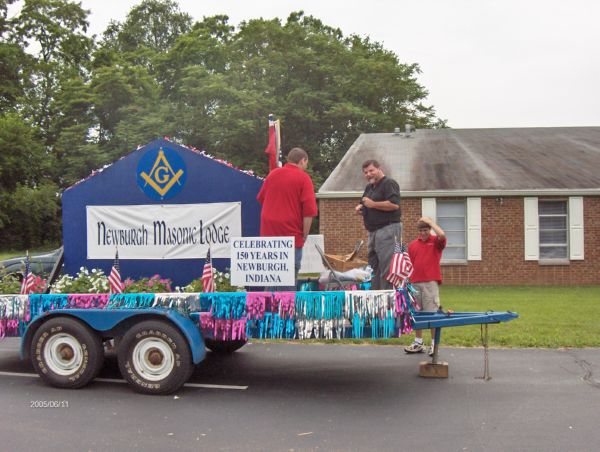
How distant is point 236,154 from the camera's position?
29.9 meters

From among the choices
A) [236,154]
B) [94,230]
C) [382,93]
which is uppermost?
[382,93]

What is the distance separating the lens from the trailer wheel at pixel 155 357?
6.07 meters

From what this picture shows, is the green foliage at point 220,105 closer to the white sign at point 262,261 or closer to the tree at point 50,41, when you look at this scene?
the tree at point 50,41

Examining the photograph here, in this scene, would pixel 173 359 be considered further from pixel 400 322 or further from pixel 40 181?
pixel 40 181

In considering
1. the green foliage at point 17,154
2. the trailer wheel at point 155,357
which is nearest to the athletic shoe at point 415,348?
the trailer wheel at point 155,357

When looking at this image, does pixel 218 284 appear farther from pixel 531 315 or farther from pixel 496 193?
pixel 496 193

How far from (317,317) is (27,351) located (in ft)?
9.91

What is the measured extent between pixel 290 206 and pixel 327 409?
79.4 inches

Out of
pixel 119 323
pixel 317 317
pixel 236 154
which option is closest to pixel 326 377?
pixel 317 317

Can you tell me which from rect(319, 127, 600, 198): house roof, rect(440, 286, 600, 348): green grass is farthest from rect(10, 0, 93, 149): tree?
rect(440, 286, 600, 348): green grass

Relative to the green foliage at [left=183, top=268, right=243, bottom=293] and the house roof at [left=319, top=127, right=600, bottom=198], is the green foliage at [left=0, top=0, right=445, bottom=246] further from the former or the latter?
the green foliage at [left=183, top=268, right=243, bottom=293]
